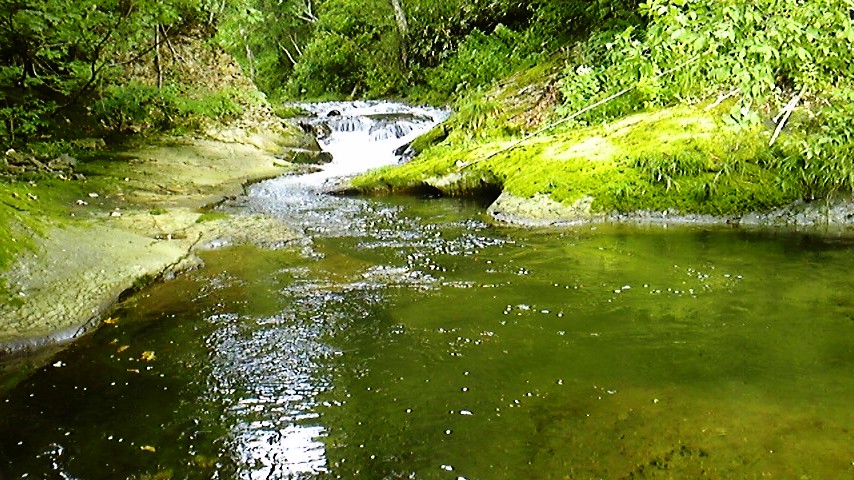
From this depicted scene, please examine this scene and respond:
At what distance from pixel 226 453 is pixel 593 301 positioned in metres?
2.90

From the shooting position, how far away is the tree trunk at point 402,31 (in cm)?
2467

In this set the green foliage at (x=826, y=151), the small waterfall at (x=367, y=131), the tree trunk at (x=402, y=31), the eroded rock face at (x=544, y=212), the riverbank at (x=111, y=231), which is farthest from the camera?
the tree trunk at (x=402, y=31)

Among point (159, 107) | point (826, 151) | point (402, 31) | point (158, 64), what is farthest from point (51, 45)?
point (402, 31)

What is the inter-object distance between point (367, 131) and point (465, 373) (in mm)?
13748

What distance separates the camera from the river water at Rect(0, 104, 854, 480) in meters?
2.75

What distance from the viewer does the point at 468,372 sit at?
3.58m

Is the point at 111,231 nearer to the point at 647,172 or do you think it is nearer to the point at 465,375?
the point at 465,375

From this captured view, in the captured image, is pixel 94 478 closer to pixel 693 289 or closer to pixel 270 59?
pixel 693 289

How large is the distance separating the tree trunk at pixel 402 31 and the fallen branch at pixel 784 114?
1890cm

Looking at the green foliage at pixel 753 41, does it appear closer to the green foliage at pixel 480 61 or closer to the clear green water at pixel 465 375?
the clear green water at pixel 465 375

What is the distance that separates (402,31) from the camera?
24.8m

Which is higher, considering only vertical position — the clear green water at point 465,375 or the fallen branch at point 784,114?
the fallen branch at point 784,114

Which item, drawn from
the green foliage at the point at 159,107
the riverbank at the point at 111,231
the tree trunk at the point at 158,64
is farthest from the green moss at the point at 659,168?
the tree trunk at the point at 158,64

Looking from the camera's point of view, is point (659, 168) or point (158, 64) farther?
point (158, 64)
